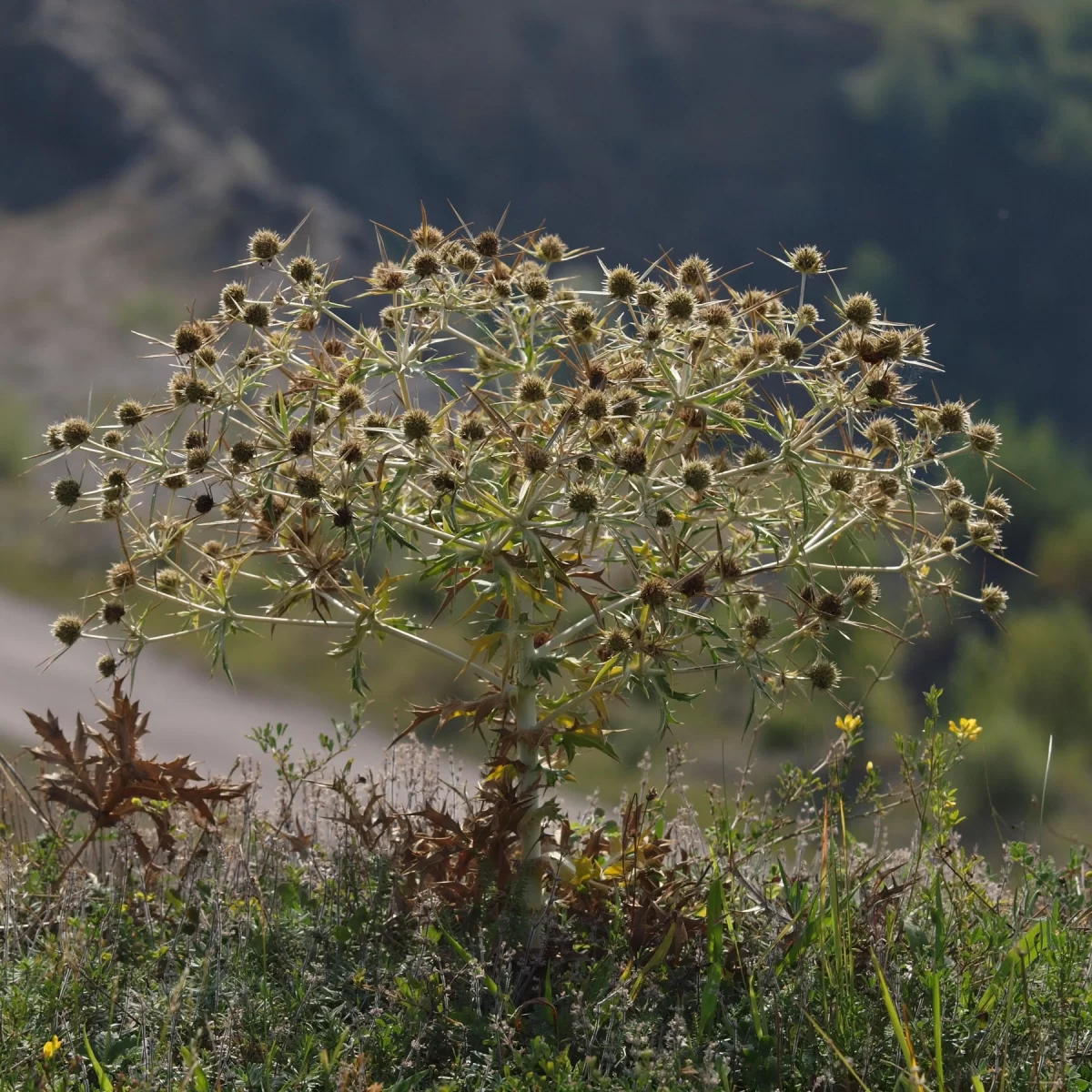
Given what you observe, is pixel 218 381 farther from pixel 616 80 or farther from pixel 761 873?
pixel 616 80

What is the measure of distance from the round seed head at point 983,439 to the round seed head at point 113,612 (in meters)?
2.08

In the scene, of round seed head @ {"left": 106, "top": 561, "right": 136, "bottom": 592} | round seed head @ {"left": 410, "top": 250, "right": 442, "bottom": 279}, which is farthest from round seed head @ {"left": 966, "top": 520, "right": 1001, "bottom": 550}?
round seed head @ {"left": 106, "top": 561, "right": 136, "bottom": 592}

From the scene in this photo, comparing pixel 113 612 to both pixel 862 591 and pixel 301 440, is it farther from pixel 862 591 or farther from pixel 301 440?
pixel 862 591

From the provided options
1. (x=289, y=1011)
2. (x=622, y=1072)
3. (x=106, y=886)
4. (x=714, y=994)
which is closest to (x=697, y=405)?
(x=714, y=994)

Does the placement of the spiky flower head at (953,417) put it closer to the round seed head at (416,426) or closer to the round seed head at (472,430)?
the round seed head at (472,430)

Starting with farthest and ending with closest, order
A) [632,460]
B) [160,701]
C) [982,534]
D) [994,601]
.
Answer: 1. [160,701]
2. [994,601]
3. [982,534]
4. [632,460]

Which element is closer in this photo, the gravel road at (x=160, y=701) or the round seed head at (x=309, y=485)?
the round seed head at (x=309, y=485)

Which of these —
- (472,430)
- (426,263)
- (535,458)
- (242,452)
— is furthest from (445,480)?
(426,263)

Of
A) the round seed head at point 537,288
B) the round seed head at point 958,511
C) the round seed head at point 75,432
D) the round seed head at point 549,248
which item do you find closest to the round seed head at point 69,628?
Result: the round seed head at point 75,432

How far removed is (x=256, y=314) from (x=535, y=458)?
79 centimetres

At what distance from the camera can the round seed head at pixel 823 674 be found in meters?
2.80

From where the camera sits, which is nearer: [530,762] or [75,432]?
[75,432]

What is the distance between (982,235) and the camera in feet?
214

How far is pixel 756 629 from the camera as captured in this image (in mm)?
2838
